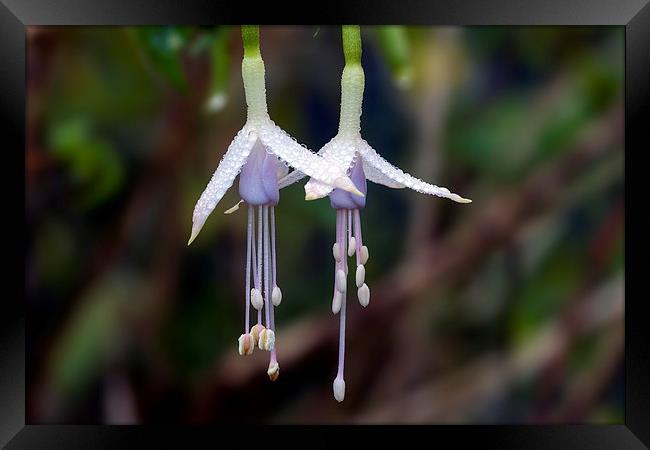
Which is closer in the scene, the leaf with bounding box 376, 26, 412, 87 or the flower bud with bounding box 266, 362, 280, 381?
the flower bud with bounding box 266, 362, 280, 381

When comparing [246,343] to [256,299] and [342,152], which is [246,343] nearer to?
[256,299]

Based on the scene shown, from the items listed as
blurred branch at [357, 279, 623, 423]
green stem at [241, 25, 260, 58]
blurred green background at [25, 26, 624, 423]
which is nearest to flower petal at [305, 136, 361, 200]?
green stem at [241, 25, 260, 58]

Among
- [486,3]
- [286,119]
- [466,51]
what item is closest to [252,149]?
[486,3]

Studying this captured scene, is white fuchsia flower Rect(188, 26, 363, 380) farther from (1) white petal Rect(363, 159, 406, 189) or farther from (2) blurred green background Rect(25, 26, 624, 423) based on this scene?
(2) blurred green background Rect(25, 26, 624, 423)

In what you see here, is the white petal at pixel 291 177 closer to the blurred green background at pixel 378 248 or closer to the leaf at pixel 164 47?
the leaf at pixel 164 47

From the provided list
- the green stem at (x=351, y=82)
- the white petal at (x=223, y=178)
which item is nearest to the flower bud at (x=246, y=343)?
the white petal at (x=223, y=178)

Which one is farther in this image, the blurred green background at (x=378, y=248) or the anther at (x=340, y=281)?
the blurred green background at (x=378, y=248)
